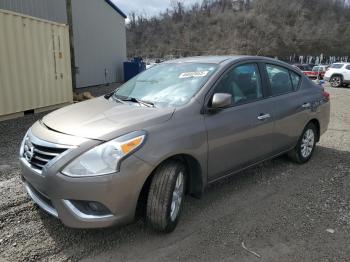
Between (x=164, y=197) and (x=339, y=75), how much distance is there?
23.4 m

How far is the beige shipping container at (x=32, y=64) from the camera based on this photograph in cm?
761

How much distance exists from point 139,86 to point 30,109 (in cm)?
538

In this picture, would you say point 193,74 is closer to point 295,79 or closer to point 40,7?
point 295,79

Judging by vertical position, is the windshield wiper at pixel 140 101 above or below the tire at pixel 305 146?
above

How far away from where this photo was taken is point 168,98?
3605mm

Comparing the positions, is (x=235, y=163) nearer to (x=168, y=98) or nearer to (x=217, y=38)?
(x=168, y=98)

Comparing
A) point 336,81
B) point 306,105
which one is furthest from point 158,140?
point 336,81

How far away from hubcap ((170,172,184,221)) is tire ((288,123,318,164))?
2552 mm

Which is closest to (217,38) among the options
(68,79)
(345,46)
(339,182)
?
(345,46)

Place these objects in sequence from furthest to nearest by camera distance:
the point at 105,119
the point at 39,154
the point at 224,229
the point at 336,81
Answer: the point at 336,81 → the point at 224,229 → the point at 105,119 → the point at 39,154

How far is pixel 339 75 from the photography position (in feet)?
75.5

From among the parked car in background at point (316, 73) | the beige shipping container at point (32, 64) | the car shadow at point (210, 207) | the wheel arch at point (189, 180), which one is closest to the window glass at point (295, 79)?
the car shadow at point (210, 207)

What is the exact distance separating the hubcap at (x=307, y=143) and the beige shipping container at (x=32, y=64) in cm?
633

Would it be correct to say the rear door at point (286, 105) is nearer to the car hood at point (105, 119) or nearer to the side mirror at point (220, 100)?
the side mirror at point (220, 100)
